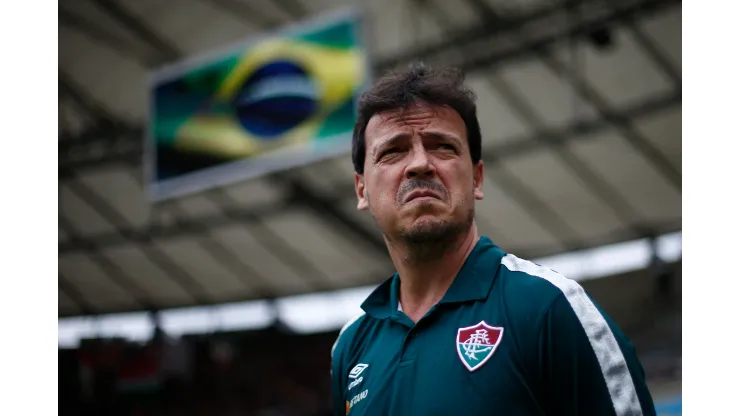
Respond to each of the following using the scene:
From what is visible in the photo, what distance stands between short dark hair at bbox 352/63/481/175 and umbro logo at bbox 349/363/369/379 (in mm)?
472

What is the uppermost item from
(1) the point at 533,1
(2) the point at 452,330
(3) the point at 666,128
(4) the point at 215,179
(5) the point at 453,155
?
(1) the point at 533,1

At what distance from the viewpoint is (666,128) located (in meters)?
11.0

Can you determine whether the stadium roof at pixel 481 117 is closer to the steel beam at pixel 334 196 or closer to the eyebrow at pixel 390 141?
the steel beam at pixel 334 196

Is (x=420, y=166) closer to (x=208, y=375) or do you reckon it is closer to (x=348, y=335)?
(x=348, y=335)

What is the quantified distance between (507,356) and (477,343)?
7 cm

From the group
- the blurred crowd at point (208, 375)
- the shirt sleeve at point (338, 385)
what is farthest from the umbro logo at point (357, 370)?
the blurred crowd at point (208, 375)

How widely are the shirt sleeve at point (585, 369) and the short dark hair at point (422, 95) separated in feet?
1.69

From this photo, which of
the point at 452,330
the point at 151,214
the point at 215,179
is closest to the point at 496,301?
the point at 452,330

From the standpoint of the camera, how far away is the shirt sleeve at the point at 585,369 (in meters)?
1.31

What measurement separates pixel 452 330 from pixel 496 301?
0.10 metres

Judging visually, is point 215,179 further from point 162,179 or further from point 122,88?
point 122,88

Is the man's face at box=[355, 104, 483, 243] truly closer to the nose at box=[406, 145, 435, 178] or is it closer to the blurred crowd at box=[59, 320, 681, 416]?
the nose at box=[406, 145, 435, 178]
